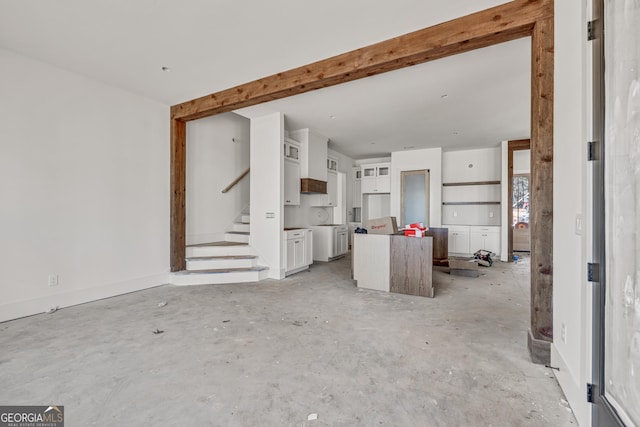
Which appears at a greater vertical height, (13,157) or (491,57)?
(491,57)

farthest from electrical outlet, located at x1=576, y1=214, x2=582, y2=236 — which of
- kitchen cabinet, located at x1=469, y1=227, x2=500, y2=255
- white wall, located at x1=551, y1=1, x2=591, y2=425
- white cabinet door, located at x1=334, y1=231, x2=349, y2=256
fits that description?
kitchen cabinet, located at x1=469, y1=227, x2=500, y2=255

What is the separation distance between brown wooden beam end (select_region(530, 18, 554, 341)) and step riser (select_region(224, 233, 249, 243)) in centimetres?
441

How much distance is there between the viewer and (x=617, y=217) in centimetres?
116

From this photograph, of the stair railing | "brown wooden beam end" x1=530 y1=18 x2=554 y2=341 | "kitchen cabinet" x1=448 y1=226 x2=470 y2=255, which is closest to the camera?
"brown wooden beam end" x1=530 y1=18 x2=554 y2=341

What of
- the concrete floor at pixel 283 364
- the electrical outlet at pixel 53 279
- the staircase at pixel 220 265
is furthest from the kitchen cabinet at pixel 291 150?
the electrical outlet at pixel 53 279

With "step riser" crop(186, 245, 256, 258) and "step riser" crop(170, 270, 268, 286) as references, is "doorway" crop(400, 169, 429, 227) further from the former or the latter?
"step riser" crop(170, 270, 268, 286)

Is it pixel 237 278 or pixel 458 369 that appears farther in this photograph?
pixel 237 278

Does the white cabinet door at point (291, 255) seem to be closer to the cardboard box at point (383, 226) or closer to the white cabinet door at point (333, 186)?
the cardboard box at point (383, 226)

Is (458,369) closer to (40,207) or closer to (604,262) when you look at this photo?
(604,262)

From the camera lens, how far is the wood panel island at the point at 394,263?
375 cm

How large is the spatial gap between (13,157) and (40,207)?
0.57m

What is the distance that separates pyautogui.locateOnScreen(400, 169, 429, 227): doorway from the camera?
7.13m

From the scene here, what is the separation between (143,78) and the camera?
3.59 m

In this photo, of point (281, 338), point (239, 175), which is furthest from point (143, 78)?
point (281, 338)
